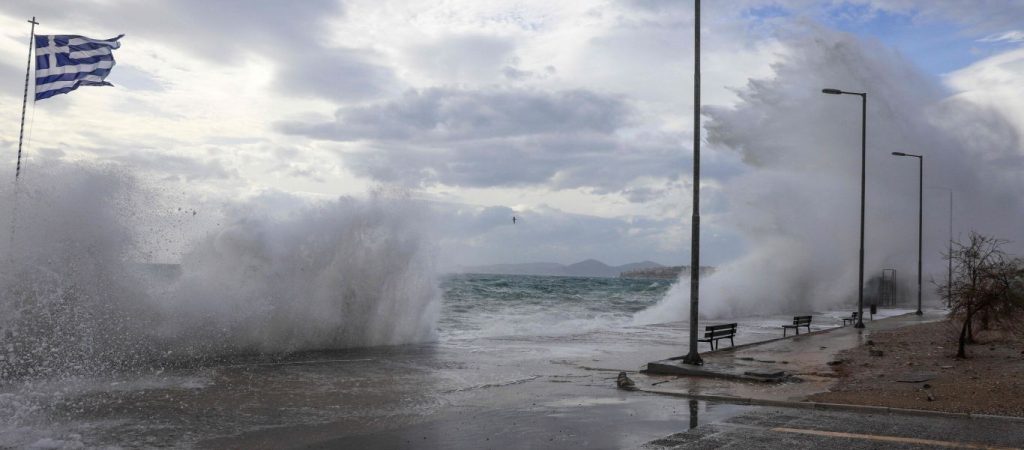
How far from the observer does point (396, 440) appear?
8.80m

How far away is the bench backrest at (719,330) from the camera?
1998cm

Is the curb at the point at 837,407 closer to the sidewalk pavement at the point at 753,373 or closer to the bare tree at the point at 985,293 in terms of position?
the sidewalk pavement at the point at 753,373

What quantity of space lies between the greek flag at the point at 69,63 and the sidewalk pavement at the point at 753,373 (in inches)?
588

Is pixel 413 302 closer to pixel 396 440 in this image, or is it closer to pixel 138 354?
pixel 138 354

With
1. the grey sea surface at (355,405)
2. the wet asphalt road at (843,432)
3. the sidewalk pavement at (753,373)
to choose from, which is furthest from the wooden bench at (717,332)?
the wet asphalt road at (843,432)

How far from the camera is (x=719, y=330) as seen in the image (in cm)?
2083

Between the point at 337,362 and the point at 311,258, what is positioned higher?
the point at 311,258

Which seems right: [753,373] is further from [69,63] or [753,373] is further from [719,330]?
[69,63]

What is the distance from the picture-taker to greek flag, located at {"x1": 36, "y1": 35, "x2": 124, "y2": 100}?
61.3 ft

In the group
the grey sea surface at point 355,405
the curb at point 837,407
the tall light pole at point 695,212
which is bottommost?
the grey sea surface at point 355,405

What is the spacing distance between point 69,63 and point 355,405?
1306cm

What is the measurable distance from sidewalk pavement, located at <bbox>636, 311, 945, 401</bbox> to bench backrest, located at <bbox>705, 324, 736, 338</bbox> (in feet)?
1.78

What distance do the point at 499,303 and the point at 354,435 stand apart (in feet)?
139

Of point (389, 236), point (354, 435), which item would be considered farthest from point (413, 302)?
point (354, 435)
